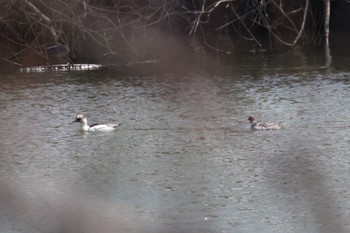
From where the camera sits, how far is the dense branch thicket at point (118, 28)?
1572 cm

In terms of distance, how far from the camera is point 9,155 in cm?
888

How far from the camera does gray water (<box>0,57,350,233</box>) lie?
6.55 metres

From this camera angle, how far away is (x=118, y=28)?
1566 cm

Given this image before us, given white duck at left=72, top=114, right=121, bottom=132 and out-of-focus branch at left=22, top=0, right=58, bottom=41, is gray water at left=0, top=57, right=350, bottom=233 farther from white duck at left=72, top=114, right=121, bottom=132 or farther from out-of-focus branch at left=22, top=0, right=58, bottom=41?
out-of-focus branch at left=22, top=0, right=58, bottom=41

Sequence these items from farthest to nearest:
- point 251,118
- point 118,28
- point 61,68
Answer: point 118,28, point 61,68, point 251,118

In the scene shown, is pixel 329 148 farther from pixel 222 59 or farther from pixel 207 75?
pixel 222 59

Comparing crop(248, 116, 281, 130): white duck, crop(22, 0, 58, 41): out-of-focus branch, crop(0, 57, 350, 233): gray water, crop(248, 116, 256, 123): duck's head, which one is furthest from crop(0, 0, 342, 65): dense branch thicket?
crop(248, 116, 281, 130): white duck

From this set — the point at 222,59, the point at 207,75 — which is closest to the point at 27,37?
the point at 222,59

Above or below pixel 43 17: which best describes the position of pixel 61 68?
below

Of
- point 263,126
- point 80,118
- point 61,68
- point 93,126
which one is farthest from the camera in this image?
point 61,68

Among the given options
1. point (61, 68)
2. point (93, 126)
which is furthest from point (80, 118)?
point (61, 68)

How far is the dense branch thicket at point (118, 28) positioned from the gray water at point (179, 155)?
254 centimetres

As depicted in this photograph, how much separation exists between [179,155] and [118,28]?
7423mm

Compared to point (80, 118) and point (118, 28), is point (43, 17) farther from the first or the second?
point (80, 118)
